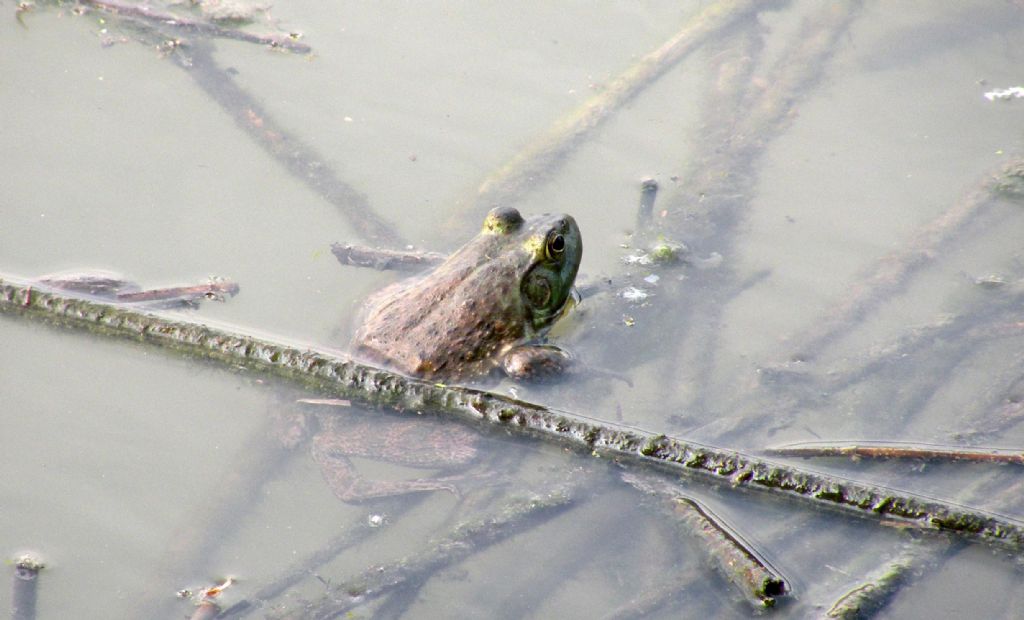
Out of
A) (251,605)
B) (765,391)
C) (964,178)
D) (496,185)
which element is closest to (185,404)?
(251,605)

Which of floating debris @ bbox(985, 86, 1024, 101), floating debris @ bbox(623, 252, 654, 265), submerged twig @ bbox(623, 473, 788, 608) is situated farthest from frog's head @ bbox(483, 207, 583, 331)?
floating debris @ bbox(985, 86, 1024, 101)

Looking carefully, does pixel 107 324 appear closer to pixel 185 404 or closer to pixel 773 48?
pixel 185 404

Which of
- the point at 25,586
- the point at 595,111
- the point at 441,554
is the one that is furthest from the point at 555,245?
the point at 25,586

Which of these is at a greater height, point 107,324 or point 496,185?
point 496,185

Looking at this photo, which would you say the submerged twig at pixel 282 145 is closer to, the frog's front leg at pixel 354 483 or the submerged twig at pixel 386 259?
the submerged twig at pixel 386 259

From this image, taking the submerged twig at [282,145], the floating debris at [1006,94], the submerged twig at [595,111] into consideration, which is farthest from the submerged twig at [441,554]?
the floating debris at [1006,94]

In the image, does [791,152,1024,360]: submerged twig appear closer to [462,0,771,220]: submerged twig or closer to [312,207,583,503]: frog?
[312,207,583,503]: frog
